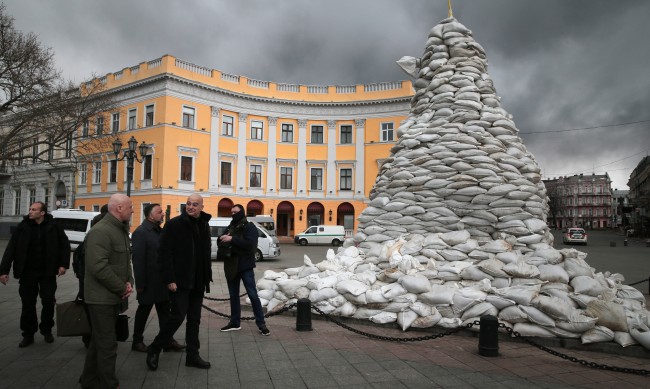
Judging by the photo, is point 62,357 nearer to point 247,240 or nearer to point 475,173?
point 247,240

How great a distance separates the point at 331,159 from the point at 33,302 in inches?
1232

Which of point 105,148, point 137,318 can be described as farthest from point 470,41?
point 105,148

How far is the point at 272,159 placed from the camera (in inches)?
1368

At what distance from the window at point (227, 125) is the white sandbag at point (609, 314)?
30.7 m

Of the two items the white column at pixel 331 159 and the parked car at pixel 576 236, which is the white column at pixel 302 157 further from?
the parked car at pixel 576 236

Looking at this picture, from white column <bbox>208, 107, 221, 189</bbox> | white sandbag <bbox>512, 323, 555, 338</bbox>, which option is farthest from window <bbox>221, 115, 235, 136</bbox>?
white sandbag <bbox>512, 323, 555, 338</bbox>

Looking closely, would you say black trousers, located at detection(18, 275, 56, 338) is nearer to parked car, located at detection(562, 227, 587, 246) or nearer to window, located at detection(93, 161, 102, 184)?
window, located at detection(93, 161, 102, 184)

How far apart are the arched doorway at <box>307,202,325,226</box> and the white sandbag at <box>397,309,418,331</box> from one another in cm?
2981

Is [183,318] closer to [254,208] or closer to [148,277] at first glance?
[148,277]

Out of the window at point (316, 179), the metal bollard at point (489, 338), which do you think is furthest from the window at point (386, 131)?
the metal bollard at point (489, 338)

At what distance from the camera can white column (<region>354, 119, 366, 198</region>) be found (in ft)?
116

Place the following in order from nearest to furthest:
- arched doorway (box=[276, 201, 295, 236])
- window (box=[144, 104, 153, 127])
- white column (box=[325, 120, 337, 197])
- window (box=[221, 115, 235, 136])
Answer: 1. window (box=[144, 104, 153, 127])
2. window (box=[221, 115, 235, 136])
3. arched doorway (box=[276, 201, 295, 236])
4. white column (box=[325, 120, 337, 197])

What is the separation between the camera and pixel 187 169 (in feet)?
102

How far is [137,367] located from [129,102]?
31813 mm
